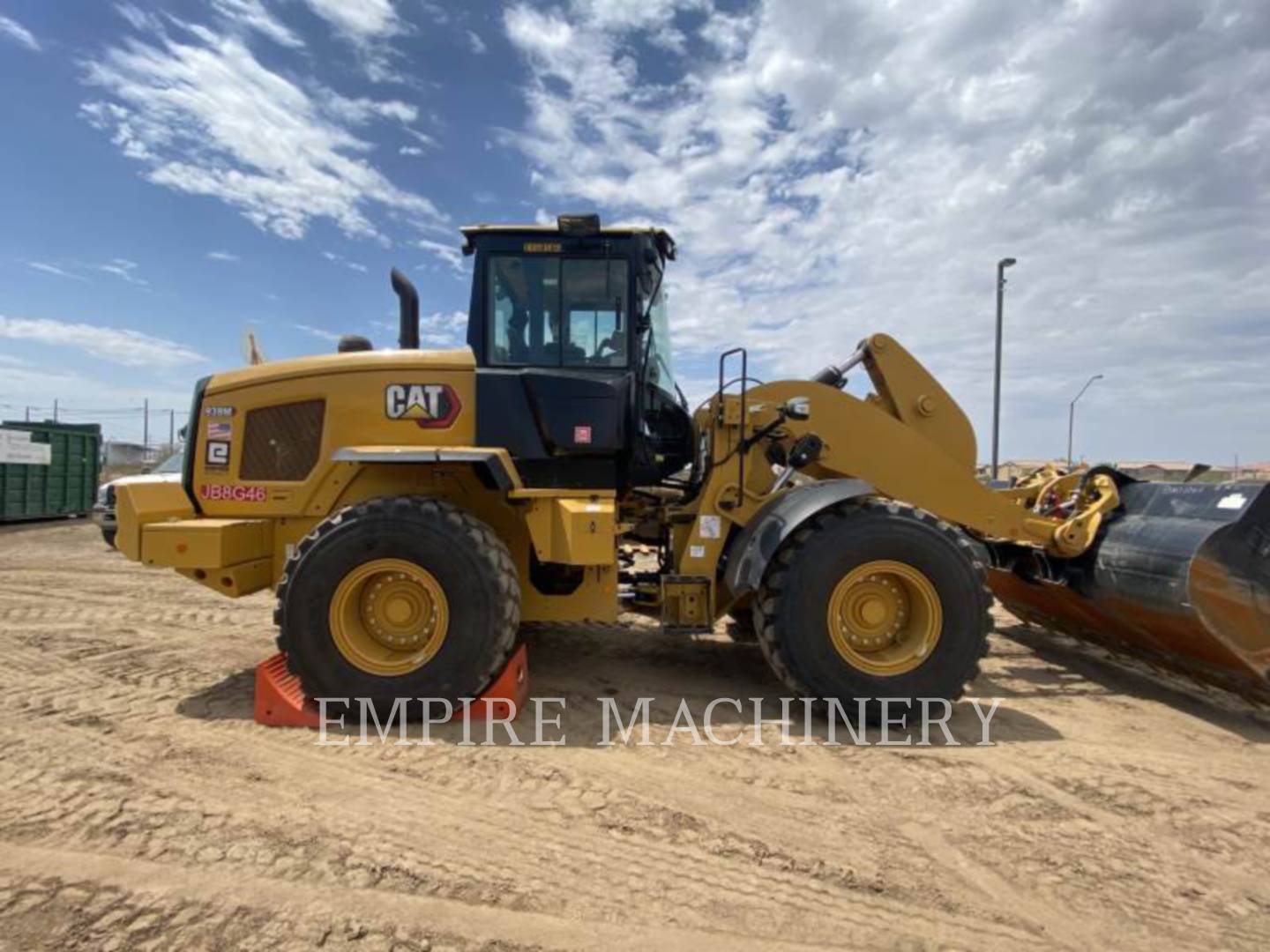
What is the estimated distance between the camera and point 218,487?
4.87 meters

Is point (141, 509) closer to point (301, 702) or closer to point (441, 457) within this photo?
point (301, 702)

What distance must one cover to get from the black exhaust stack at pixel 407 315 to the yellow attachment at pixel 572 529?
1.46 meters

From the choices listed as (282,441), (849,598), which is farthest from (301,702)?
(849,598)

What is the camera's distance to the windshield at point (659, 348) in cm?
518

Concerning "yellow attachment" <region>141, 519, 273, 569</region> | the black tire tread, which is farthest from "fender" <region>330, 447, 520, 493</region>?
the black tire tread

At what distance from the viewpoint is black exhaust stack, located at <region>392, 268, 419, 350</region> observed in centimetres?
518

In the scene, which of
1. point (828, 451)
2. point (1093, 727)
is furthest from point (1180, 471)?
point (828, 451)

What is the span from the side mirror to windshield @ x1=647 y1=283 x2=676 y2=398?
3.05ft

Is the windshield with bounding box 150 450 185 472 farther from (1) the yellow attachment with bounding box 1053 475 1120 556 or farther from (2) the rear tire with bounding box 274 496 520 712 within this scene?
(1) the yellow attachment with bounding box 1053 475 1120 556

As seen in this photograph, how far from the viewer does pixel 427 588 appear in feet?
13.9

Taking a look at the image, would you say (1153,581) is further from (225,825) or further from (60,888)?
(60,888)

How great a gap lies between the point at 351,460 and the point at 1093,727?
14.8ft

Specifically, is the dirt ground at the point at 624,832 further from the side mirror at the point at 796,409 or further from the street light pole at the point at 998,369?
the street light pole at the point at 998,369

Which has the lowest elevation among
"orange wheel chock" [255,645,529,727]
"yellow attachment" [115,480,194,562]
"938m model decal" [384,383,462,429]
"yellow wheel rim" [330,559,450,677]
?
"orange wheel chock" [255,645,529,727]
